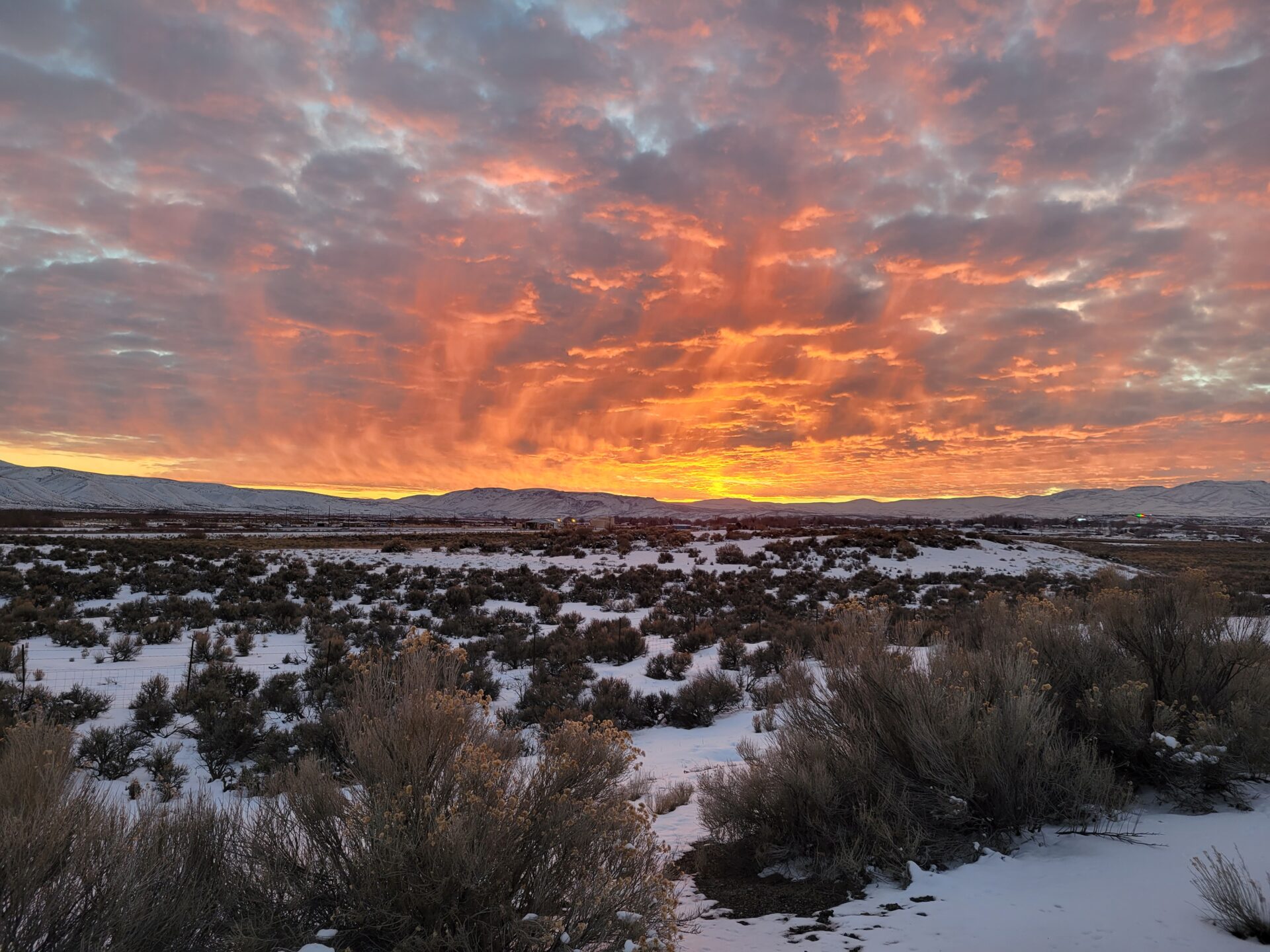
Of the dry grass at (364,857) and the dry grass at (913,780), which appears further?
the dry grass at (913,780)

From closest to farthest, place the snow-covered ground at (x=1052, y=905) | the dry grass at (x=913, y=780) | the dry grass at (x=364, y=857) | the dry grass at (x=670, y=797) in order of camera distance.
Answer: the dry grass at (x=364, y=857)
the snow-covered ground at (x=1052, y=905)
the dry grass at (x=913, y=780)
the dry grass at (x=670, y=797)

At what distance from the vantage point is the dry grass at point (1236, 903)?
133 inches

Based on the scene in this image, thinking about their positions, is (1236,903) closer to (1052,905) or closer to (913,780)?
(1052,905)

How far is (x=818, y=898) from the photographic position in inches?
186

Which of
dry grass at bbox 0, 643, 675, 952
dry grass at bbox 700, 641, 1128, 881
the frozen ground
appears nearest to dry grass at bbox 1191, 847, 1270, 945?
the frozen ground

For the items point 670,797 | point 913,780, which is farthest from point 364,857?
point 913,780

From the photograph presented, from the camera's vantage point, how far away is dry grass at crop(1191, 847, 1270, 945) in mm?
3391

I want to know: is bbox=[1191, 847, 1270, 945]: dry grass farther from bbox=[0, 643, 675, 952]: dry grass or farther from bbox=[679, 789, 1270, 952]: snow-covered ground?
bbox=[0, 643, 675, 952]: dry grass

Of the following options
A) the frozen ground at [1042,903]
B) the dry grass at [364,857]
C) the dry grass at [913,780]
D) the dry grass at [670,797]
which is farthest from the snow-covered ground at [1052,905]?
the dry grass at [670,797]

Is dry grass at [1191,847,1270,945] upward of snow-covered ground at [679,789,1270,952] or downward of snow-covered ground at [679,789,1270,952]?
upward

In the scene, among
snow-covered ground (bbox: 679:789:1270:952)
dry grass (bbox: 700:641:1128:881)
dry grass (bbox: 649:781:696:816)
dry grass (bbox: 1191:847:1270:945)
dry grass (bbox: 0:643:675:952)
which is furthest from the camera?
dry grass (bbox: 649:781:696:816)

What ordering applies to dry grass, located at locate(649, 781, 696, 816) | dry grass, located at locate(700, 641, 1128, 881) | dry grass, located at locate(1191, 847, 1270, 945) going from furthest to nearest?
dry grass, located at locate(649, 781, 696, 816) → dry grass, located at locate(700, 641, 1128, 881) → dry grass, located at locate(1191, 847, 1270, 945)

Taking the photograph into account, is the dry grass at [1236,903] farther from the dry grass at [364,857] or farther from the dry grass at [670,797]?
the dry grass at [670,797]

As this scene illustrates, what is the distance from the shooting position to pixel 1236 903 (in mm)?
3477
